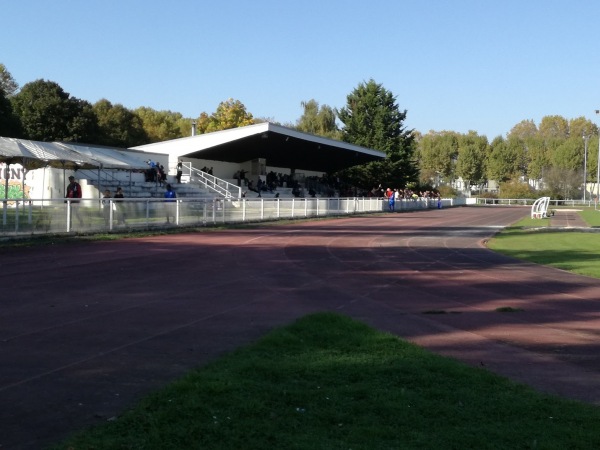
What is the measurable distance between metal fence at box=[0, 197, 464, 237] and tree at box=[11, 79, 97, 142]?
34.4 m

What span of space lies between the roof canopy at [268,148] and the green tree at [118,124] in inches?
881

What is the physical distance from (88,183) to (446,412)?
115 feet

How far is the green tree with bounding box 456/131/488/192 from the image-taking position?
449ft

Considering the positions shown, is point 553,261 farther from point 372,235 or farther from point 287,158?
point 287,158

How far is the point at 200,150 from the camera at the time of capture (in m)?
52.1

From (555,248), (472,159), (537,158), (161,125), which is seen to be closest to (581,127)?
(537,158)

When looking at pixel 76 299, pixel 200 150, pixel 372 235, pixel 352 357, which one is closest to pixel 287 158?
pixel 200 150

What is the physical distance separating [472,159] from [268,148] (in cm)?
8603

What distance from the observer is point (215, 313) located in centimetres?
1069

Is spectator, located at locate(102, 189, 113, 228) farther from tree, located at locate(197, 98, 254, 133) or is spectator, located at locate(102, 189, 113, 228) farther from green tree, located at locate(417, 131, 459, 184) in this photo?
green tree, located at locate(417, 131, 459, 184)

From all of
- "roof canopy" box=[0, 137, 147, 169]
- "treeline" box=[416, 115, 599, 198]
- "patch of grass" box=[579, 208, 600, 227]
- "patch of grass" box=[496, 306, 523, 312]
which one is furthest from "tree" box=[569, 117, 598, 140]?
"patch of grass" box=[496, 306, 523, 312]

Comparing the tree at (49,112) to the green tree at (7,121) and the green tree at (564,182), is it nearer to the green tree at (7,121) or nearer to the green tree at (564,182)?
the green tree at (7,121)

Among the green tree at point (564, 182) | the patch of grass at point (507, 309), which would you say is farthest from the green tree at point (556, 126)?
the patch of grass at point (507, 309)

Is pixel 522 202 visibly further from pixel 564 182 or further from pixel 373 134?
pixel 373 134
